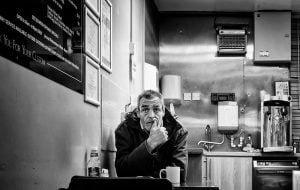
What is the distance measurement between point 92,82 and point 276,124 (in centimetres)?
405

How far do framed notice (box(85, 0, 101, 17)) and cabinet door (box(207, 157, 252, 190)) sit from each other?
3.74 metres

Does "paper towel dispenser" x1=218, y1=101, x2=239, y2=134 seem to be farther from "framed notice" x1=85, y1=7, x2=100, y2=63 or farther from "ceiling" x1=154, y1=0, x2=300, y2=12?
"framed notice" x1=85, y1=7, x2=100, y2=63

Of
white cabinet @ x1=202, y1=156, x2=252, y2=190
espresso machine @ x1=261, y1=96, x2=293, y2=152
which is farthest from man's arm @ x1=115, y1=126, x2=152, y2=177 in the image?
espresso machine @ x1=261, y1=96, x2=293, y2=152

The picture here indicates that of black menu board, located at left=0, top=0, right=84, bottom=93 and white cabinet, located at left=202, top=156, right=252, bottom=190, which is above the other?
black menu board, located at left=0, top=0, right=84, bottom=93

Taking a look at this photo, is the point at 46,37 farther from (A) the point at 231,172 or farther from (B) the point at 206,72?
(B) the point at 206,72

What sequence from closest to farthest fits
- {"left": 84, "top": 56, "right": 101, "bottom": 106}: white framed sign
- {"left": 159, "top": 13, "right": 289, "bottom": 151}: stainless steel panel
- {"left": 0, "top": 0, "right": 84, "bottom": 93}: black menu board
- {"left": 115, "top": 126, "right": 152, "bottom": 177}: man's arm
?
{"left": 0, "top": 0, "right": 84, "bottom": 93}: black menu board < {"left": 84, "top": 56, "right": 101, "bottom": 106}: white framed sign < {"left": 115, "top": 126, "right": 152, "bottom": 177}: man's arm < {"left": 159, "top": 13, "right": 289, "bottom": 151}: stainless steel panel

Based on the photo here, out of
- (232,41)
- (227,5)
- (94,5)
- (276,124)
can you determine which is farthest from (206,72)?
(94,5)

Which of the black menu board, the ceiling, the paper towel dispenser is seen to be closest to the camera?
the black menu board

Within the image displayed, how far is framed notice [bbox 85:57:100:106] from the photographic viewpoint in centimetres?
348

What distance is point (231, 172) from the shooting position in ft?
23.2

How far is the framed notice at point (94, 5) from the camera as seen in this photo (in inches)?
140

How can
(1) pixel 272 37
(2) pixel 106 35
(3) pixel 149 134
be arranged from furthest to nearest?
(1) pixel 272 37 → (2) pixel 106 35 → (3) pixel 149 134

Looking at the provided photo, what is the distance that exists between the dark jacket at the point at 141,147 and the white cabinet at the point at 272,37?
388 cm

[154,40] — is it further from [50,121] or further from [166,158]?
[50,121]
